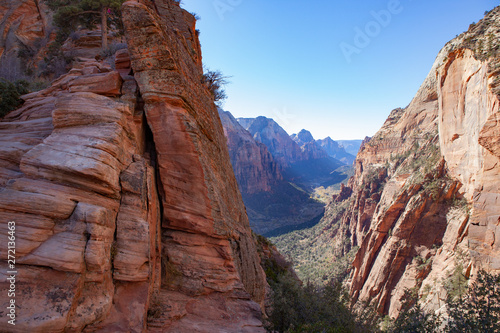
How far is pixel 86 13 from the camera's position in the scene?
1969 cm

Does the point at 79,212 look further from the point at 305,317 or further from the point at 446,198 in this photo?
the point at 446,198

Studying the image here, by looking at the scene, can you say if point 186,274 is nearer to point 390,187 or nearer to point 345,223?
point 390,187

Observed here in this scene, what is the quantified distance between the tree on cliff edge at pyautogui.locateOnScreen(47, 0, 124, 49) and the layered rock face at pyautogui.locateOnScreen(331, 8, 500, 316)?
100ft

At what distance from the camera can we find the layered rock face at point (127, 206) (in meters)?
5.35

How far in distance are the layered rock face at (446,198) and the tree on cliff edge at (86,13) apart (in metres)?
30.5

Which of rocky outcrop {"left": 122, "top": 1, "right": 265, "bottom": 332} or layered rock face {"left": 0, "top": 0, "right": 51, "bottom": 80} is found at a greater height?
layered rock face {"left": 0, "top": 0, "right": 51, "bottom": 80}

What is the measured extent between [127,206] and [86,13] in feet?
70.2

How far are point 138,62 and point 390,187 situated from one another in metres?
48.5

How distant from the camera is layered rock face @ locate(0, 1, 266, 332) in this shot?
535 cm

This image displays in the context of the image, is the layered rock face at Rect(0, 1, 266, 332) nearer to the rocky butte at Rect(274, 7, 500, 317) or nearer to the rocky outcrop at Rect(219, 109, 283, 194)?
the rocky butte at Rect(274, 7, 500, 317)

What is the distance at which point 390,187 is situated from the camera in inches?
1772

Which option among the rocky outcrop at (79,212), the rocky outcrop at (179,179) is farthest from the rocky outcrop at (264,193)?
the rocky outcrop at (79,212)

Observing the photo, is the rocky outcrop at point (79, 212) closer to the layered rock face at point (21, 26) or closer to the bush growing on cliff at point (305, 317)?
the bush growing on cliff at point (305, 317)

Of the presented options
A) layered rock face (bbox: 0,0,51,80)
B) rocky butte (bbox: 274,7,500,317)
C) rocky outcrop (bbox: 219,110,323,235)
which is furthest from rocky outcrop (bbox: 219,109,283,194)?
layered rock face (bbox: 0,0,51,80)
